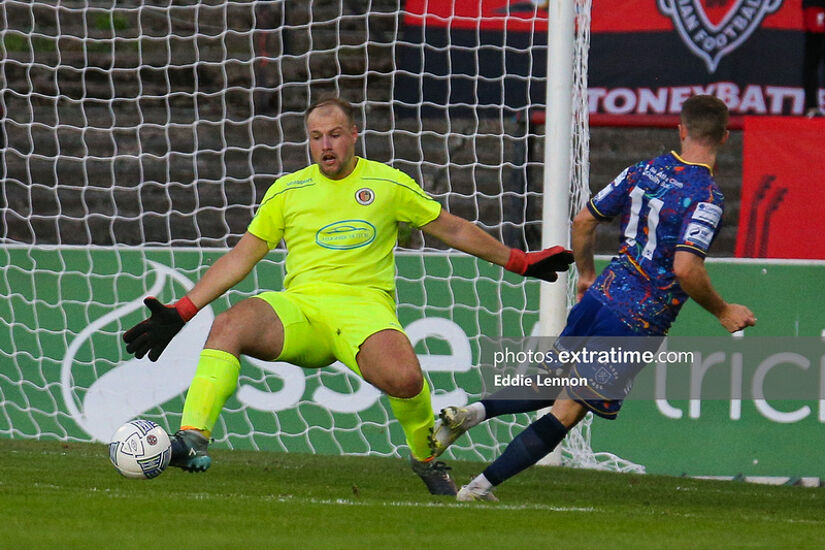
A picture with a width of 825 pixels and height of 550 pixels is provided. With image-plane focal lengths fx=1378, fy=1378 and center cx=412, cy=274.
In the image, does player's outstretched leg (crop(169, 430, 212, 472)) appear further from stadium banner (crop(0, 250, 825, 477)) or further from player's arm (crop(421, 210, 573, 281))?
stadium banner (crop(0, 250, 825, 477))

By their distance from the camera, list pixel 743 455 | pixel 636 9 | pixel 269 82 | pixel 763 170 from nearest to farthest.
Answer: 1. pixel 743 455
2. pixel 763 170
3. pixel 636 9
4. pixel 269 82

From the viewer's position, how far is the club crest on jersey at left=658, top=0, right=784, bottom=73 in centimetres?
1035

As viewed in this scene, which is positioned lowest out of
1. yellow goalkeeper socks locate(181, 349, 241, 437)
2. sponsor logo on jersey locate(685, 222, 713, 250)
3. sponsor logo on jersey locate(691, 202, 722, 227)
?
yellow goalkeeper socks locate(181, 349, 241, 437)

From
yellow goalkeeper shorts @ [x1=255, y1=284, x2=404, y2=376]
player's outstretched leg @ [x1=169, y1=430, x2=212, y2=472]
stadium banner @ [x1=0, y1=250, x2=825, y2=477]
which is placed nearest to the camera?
player's outstretched leg @ [x1=169, y1=430, x2=212, y2=472]

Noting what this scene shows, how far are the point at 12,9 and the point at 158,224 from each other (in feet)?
8.97

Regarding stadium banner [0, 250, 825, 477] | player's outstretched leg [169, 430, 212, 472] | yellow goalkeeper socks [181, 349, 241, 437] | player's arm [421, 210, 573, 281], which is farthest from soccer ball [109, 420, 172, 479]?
stadium banner [0, 250, 825, 477]

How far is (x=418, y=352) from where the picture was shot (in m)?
7.87

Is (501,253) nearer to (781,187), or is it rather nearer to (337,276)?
(337,276)

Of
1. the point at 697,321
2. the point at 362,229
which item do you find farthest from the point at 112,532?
the point at 697,321

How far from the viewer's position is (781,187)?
809 centimetres

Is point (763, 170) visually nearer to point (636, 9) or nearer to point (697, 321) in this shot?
point (697, 321)

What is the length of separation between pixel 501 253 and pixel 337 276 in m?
0.70

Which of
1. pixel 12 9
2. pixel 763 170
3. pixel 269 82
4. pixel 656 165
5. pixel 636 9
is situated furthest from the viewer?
pixel 12 9

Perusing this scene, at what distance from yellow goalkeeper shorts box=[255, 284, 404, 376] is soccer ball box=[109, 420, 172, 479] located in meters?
0.74
